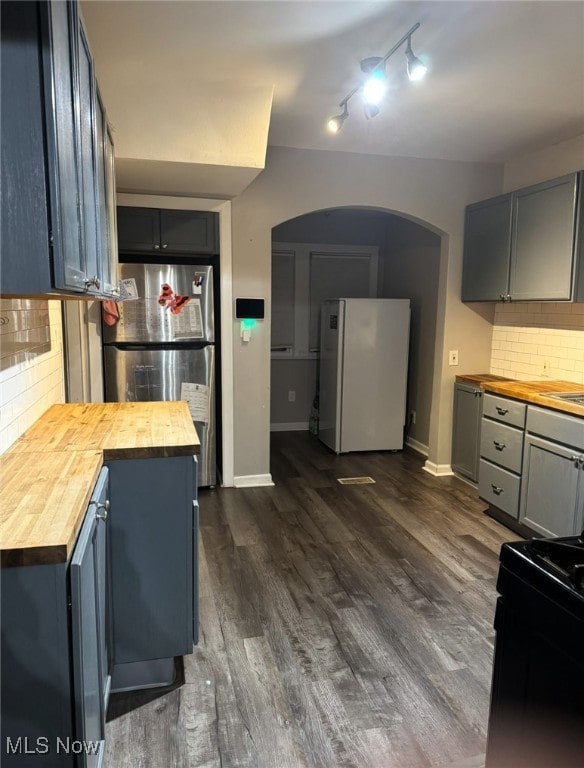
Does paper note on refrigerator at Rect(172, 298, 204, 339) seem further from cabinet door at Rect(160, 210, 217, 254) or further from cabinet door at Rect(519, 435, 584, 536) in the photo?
cabinet door at Rect(519, 435, 584, 536)

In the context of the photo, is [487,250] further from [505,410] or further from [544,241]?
[505,410]

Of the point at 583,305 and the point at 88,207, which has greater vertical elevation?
the point at 88,207

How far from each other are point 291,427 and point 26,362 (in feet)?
13.2

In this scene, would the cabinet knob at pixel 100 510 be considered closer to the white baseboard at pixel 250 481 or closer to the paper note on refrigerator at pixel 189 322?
the paper note on refrigerator at pixel 189 322

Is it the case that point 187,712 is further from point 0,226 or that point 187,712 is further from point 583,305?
point 583,305

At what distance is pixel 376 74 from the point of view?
2330mm

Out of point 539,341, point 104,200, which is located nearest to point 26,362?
point 104,200

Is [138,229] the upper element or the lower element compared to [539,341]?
upper

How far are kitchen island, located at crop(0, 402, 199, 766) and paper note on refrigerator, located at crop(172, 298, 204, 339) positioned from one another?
1379 mm

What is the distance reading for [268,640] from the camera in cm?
220

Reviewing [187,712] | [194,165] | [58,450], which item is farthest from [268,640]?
[194,165]

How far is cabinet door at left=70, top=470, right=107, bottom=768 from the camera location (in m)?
1.15

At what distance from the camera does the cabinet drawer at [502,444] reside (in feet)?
10.5

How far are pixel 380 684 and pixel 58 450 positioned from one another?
1479mm
